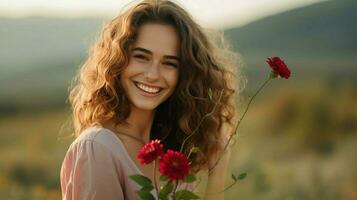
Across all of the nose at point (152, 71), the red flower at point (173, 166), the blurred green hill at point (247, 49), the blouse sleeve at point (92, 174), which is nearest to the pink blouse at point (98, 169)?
the blouse sleeve at point (92, 174)

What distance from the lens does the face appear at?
2.62m

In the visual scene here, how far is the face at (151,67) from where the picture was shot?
103 inches

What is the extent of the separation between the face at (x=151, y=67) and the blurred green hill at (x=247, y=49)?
997cm

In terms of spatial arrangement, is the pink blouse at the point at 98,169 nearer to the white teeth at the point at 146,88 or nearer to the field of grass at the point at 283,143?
the white teeth at the point at 146,88

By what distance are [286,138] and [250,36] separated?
9109 millimetres

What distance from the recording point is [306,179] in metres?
7.21

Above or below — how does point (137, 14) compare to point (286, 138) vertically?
above

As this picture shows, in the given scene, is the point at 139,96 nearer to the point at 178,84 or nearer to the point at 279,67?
the point at 178,84

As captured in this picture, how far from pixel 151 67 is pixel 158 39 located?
107 millimetres

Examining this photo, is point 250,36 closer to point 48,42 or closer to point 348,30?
point 348,30

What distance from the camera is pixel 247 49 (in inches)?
906

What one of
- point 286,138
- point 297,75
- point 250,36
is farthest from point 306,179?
point 250,36

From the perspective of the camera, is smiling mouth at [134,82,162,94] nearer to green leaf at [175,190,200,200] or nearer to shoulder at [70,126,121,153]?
shoulder at [70,126,121,153]

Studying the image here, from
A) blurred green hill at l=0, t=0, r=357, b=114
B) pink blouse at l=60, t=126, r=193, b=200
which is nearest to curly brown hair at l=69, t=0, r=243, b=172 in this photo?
pink blouse at l=60, t=126, r=193, b=200
